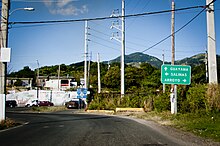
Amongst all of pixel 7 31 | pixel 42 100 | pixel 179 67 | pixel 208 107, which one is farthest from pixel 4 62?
pixel 42 100

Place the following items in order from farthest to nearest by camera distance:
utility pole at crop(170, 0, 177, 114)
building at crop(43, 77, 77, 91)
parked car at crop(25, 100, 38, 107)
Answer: building at crop(43, 77, 77, 91)
parked car at crop(25, 100, 38, 107)
utility pole at crop(170, 0, 177, 114)

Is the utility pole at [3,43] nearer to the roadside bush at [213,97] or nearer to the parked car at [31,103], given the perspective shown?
the roadside bush at [213,97]

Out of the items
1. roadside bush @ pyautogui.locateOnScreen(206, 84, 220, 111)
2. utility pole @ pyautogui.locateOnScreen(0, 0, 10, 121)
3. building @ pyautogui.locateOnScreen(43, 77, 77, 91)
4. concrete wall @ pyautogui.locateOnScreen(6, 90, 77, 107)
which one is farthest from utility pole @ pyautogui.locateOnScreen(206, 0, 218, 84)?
building @ pyautogui.locateOnScreen(43, 77, 77, 91)

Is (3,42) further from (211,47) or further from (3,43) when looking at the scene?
(211,47)

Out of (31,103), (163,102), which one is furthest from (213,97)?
(31,103)

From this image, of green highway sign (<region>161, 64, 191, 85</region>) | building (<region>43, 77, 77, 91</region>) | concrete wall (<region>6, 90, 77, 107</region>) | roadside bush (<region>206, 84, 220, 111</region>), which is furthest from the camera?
building (<region>43, 77, 77, 91</region>)

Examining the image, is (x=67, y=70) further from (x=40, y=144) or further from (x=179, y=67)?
(x=40, y=144)

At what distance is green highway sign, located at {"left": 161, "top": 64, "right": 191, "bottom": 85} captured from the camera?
24.6 m

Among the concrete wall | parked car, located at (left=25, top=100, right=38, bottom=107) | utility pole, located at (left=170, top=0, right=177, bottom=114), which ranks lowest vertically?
parked car, located at (left=25, top=100, right=38, bottom=107)

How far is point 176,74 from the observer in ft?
81.5

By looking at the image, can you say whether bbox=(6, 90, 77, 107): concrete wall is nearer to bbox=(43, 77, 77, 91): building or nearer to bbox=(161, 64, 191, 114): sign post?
bbox=(43, 77, 77, 91): building

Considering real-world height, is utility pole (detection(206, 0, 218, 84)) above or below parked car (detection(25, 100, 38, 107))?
above

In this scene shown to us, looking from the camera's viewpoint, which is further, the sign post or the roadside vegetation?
the sign post

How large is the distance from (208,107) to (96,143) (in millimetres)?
15166
